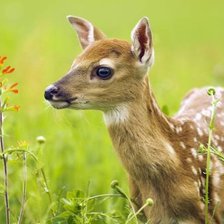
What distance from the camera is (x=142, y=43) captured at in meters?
5.99

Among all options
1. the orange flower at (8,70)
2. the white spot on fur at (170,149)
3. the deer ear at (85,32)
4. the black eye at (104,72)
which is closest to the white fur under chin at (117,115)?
the black eye at (104,72)

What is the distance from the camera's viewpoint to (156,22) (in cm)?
1936

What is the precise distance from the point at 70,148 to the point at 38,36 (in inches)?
118

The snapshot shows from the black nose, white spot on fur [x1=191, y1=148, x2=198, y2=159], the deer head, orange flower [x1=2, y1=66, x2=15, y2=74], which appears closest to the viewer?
orange flower [x1=2, y1=66, x2=15, y2=74]

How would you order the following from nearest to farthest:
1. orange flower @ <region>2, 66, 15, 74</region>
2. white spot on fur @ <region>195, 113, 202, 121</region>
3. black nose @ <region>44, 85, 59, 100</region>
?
orange flower @ <region>2, 66, 15, 74</region>, black nose @ <region>44, 85, 59, 100</region>, white spot on fur @ <region>195, 113, 202, 121</region>

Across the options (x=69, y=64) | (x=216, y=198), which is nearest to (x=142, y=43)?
(x=216, y=198)

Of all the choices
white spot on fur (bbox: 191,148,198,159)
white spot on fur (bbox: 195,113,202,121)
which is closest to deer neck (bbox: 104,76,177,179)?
white spot on fur (bbox: 191,148,198,159)

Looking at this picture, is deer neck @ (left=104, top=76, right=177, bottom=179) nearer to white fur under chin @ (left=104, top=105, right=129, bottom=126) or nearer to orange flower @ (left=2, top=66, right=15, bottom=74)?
white fur under chin @ (left=104, top=105, right=129, bottom=126)

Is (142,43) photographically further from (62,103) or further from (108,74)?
(62,103)

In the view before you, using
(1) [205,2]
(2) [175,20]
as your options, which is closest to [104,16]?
(2) [175,20]

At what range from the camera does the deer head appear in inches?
227

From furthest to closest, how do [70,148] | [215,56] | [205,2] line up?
1. [205,2]
2. [215,56]
3. [70,148]

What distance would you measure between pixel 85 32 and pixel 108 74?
682mm

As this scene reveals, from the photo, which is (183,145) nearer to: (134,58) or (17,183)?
(134,58)
